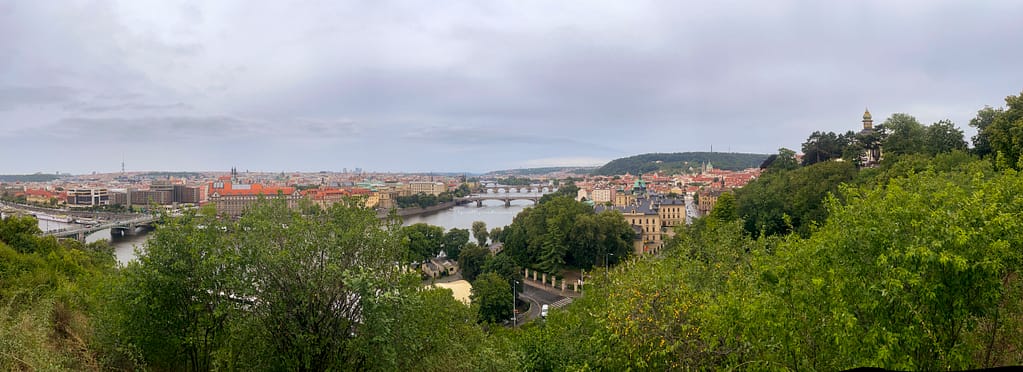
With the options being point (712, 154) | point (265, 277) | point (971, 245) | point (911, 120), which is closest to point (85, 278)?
point (265, 277)

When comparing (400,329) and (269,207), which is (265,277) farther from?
(400,329)

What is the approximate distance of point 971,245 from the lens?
3.13m

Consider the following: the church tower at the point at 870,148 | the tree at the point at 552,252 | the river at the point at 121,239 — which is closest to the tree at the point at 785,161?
the church tower at the point at 870,148

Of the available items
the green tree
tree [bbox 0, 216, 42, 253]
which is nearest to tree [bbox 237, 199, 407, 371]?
the green tree

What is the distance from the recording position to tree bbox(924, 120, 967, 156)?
17.3 meters

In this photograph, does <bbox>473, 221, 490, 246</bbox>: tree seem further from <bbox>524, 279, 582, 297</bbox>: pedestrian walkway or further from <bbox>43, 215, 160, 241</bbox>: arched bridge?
<bbox>43, 215, 160, 241</bbox>: arched bridge

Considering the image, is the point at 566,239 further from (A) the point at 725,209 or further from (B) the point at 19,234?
(B) the point at 19,234

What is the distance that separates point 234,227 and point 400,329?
1.75 metres

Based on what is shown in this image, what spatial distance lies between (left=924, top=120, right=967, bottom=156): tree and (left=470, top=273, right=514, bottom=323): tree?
14307 mm

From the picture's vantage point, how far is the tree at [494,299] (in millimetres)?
14719

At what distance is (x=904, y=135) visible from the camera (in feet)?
67.8

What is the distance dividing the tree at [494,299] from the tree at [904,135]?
14.3 metres

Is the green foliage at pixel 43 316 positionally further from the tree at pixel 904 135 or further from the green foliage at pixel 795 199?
the tree at pixel 904 135

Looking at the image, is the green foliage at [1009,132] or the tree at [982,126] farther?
the tree at [982,126]
